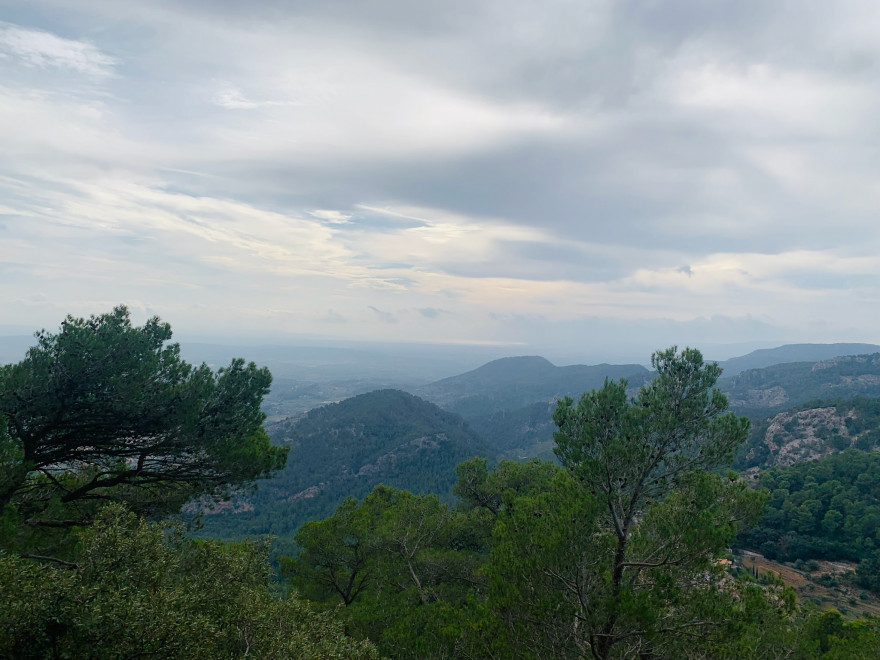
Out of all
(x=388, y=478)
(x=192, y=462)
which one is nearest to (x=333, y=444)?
(x=388, y=478)

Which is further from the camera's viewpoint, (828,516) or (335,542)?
(828,516)

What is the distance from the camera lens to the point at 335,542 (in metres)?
19.9

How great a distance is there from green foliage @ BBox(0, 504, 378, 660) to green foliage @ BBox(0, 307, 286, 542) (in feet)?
17.2

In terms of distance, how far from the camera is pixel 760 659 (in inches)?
487

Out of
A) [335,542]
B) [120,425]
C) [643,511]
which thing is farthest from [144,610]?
[335,542]

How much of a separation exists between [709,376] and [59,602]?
42.8 ft

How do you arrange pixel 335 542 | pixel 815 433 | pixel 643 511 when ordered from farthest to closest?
pixel 815 433
pixel 335 542
pixel 643 511

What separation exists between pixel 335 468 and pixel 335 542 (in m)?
156

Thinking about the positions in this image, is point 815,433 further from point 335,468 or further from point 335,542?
point 335,468

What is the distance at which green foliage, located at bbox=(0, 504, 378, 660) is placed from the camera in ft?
19.7

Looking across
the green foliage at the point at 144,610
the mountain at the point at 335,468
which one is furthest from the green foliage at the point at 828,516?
the mountain at the point at 335,468

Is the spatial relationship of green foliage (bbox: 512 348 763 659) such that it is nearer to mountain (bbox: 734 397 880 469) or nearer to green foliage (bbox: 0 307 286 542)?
green foliage (bbox: 0 307 286 542)

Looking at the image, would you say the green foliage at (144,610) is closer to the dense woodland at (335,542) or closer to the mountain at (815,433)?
the dense woodland at (335,542)

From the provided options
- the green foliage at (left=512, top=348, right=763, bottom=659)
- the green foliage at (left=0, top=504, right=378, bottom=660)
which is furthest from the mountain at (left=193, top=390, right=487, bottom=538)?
the green foliage at (left=512, top=348, right=763, bottom=659)
